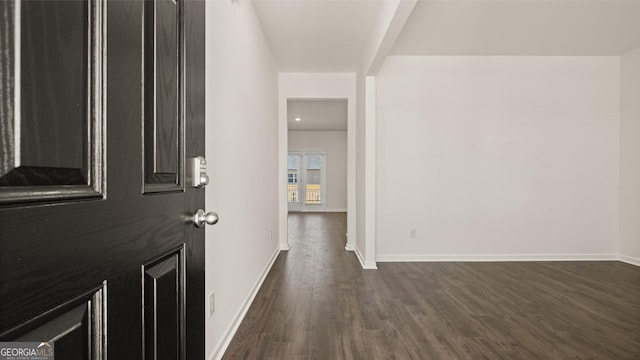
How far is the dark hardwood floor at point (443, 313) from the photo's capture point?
202cm

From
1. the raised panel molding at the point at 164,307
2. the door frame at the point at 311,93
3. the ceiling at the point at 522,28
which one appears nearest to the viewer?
the raised panel molding at the point at 164,307

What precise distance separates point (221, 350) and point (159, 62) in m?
1.71

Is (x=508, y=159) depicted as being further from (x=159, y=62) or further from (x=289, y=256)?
(x=159, y=62)

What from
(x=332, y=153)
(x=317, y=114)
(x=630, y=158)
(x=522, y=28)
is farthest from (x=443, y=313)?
(x=332, y=153)

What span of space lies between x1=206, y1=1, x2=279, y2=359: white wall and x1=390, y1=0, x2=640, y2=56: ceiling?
170 cm

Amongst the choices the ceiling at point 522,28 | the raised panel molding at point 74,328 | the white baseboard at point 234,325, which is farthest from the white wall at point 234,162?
the ceiling at point 522,28

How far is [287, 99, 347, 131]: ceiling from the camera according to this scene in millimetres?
6773

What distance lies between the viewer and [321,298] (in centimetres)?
287

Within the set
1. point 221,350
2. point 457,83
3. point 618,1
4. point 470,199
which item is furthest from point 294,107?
point 221,350

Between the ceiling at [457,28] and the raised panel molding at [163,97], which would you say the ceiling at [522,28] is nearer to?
the ceiling at [457,28]

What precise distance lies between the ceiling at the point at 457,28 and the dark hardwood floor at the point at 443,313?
255cm

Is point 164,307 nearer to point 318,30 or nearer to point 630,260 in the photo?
point 318,30

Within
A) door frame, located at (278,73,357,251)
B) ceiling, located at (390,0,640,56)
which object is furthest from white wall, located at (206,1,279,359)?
ceiling, located at (390,0,640,56)

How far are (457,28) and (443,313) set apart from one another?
2.90 m
